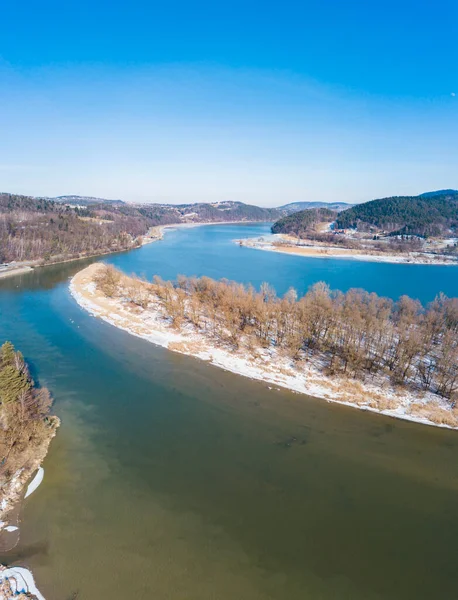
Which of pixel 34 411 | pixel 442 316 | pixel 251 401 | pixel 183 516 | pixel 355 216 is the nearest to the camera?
pixel 183 516

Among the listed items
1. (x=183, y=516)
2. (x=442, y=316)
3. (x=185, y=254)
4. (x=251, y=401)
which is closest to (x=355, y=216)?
(x=185, y=254)

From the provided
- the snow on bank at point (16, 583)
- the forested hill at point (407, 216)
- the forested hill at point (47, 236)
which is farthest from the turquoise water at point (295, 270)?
the forested hill at point (407, 216)

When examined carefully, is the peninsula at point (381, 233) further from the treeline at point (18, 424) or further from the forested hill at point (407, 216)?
the treeline at point (18, 424)

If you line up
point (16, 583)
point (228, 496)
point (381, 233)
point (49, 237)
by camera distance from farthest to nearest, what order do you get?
1. point (381, 233)
2. point (49, 237)
3. point (228, 496)
4. point (16, 583)

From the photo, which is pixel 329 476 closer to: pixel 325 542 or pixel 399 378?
pixel 325 542

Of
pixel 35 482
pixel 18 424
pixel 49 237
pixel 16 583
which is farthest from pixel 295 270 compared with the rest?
pixel 16 583

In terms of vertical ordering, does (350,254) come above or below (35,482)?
above

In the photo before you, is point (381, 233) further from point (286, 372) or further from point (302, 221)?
point (286, 372)
